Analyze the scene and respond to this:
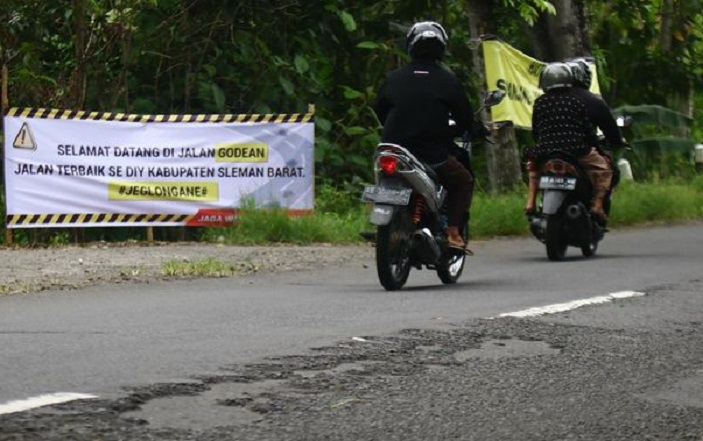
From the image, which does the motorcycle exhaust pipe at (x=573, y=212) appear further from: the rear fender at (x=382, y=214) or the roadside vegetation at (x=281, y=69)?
the rear fender at (x=382, y=214)

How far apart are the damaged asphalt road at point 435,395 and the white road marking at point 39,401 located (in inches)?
2.9

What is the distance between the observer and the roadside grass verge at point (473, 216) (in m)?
16.2

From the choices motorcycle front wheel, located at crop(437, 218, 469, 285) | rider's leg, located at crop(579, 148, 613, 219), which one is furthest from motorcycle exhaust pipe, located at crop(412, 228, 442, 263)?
rider's leg, located at crop(579, 148, 613, 219)

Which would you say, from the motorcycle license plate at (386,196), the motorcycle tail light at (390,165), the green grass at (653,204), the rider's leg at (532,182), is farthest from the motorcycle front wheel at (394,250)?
the green grass at (653,204)

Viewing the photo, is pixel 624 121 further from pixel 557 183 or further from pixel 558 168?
pixel 557 183

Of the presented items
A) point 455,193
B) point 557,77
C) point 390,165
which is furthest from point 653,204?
point 390,165

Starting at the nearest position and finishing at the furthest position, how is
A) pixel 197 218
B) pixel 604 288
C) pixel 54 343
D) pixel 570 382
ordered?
pixel 570 382 < pixel 54 343 < pixel 604 288 < pixel 197 218

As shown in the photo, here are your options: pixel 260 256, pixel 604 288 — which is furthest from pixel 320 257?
pixel 604 288

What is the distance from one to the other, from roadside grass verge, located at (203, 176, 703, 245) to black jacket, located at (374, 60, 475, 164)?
2059mm

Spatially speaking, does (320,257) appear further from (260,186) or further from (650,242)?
(650,242)

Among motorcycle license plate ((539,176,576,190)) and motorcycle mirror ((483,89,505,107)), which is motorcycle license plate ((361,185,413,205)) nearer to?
motorcycle mirror ((483,89,505,107))

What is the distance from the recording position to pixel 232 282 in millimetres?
11703

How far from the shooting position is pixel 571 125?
14.1 meters

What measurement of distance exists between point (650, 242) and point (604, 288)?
19.5 ft
